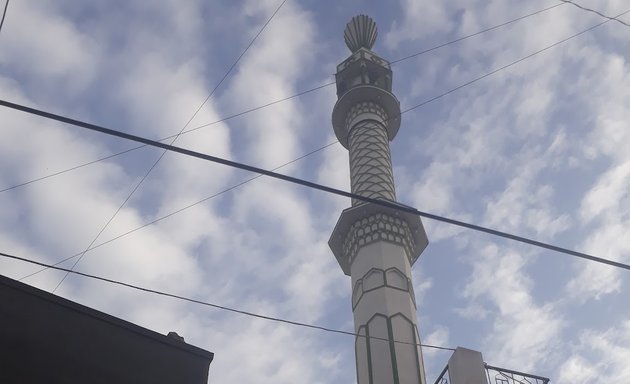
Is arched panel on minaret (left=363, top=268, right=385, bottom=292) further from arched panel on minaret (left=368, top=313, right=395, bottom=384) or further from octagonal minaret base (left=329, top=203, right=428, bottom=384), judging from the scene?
arched panel on minaret (left=368, top=313, right=395, bottom=384)

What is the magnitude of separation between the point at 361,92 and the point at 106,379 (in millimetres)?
13037

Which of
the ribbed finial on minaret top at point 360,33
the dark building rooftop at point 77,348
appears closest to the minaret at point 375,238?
the ribbed finial on minaret top at point 360,33

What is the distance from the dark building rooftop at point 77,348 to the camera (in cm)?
627

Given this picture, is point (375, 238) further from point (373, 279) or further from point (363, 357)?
point (363, 357)

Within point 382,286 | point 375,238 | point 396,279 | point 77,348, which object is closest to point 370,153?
point 375,238

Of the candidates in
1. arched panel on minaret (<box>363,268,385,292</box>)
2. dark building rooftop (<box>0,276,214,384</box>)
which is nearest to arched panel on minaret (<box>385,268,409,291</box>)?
arched panel on minaret (<box>363,268,385,292</box>)

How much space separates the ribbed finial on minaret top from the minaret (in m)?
0.55

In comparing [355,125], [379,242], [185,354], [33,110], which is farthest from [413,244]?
[33,110]

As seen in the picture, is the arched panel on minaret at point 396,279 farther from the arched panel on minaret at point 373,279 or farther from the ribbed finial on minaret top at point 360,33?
the ribbed finial on minaret top at point 360,33

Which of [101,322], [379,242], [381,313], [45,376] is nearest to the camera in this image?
[45,376]

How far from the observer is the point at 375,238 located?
14578 mm

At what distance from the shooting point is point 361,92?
18375mm

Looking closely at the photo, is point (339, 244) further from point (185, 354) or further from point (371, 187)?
point (185, 354)

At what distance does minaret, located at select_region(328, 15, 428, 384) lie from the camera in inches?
504
